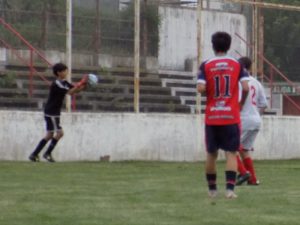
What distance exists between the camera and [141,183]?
16.0 metres

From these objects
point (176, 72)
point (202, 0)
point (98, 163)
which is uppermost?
point (202, 0)

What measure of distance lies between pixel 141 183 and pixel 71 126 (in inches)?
342

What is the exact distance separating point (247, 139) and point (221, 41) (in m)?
3.97

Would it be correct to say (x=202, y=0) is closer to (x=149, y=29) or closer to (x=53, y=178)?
(x=149, y=29)

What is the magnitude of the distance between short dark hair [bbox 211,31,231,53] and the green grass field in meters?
1.69

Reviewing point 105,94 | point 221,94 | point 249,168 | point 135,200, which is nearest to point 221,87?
point 221,94

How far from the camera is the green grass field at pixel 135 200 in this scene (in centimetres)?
1048

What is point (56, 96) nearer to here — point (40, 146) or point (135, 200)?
point (40, 146)

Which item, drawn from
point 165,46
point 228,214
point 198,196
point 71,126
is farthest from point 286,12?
point 228,214

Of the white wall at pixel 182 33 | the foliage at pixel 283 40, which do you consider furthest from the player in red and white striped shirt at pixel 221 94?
the foliage at pixel 283 40

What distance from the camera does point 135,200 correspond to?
1256cm

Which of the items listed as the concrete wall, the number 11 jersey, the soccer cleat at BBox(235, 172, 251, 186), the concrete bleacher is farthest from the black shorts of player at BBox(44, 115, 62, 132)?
the number 11 jersey

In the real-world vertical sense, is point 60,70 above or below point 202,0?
below

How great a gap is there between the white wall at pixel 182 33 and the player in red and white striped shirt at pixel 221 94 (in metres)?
13.7
